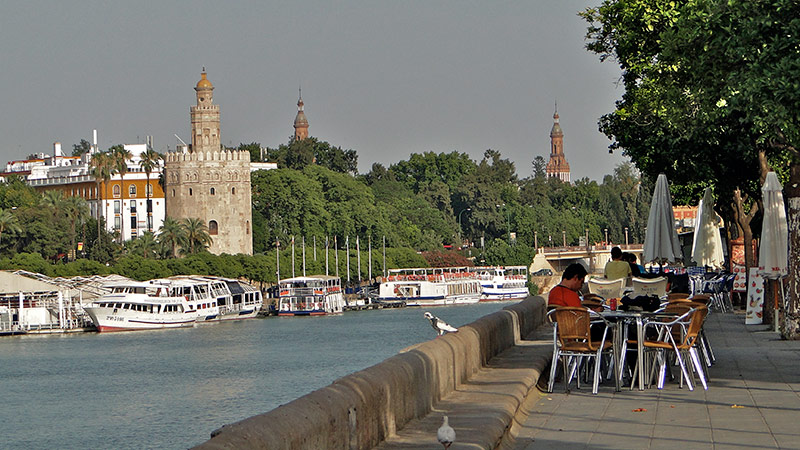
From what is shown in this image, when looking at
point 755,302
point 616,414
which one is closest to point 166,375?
point 755,302

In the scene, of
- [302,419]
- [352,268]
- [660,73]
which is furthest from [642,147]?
[352,268]

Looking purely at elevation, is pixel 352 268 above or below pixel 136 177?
below

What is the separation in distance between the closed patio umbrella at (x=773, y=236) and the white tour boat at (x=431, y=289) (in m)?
84.5

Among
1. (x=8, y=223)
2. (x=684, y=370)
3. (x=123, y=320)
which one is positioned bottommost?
(x=123, y=320)

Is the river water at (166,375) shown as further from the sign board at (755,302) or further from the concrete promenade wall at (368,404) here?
the concrete promenade wall at (368,404)

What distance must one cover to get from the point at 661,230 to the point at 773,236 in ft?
7.48

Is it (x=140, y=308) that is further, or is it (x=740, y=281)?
(x=140, y=308)

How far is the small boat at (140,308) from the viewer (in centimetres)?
7862

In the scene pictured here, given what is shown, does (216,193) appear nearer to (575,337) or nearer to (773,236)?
(773,236)

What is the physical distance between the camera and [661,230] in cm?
1997

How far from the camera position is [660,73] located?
19188 millimetres

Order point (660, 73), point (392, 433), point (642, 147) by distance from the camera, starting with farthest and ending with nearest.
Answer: point (642, 147), point (660, 73), point (392, 433)

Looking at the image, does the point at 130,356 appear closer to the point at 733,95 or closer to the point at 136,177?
the point at 733,95

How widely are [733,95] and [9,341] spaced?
66.0 meters
